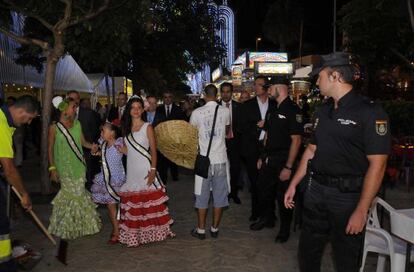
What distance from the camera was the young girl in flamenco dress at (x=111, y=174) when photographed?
237 inches

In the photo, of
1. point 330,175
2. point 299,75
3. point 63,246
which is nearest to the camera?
point 330,175

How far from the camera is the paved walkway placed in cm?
526

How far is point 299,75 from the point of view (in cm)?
2511

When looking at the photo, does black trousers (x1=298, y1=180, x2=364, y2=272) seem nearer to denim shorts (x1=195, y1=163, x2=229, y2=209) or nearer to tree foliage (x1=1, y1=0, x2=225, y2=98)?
denim shorts (x1=195, y1=163, x2=229, y2=209)

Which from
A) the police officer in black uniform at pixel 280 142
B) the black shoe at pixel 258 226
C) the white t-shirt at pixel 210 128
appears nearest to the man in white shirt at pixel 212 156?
the white t-shirt at pixel 210 128

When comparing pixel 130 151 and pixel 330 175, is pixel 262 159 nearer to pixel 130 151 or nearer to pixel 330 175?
pixel 130 151

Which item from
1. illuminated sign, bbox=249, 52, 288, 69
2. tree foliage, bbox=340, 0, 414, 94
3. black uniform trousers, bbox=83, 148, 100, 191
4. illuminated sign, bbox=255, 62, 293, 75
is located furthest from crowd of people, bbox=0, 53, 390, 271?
illuminated sign, bbox=249, 52, 288, 69

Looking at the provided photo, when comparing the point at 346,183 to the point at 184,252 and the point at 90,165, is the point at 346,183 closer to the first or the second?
the point at 184,252

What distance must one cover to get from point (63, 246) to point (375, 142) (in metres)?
3.56

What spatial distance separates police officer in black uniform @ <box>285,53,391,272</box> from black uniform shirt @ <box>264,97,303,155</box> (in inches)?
88.9

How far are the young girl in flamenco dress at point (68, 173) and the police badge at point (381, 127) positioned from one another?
405cm

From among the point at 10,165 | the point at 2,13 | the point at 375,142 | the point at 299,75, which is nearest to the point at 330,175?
the point at 375,142

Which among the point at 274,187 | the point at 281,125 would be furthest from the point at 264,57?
the point at 281,125

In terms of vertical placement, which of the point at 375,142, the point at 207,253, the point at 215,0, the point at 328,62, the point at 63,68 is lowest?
the point at 207,253
